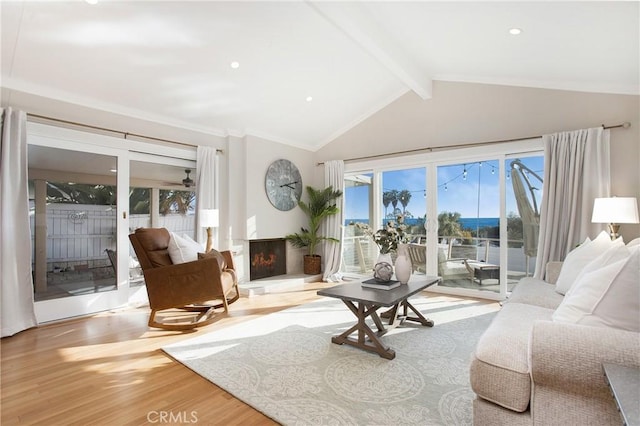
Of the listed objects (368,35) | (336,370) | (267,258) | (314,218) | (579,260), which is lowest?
(336,370)

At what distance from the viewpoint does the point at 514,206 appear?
13.5 ft

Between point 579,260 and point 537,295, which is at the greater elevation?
point 579,260

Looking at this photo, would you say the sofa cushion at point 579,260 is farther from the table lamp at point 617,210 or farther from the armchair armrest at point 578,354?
the armchair armrest at point 578,354

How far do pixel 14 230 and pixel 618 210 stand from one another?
5.58 metres

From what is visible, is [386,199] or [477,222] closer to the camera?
[477,222]

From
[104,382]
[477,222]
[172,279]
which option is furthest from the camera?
[477,222]

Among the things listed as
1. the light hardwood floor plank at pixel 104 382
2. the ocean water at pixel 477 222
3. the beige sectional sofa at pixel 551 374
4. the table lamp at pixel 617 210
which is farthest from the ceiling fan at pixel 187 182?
the table lamp at pixel 617 210

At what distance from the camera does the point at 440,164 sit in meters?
4.64

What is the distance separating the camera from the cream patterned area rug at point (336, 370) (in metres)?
1.75

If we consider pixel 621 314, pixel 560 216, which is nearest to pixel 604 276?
pixel 621 314

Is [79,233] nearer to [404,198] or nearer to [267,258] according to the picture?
[267,258]

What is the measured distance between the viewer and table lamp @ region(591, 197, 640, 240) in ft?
9.41

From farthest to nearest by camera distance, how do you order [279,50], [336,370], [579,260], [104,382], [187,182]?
[187,182] → [279,50] → [579,260] → [336,370] → [104,382]

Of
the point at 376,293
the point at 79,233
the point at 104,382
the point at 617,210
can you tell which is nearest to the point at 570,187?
the point at 617,210
